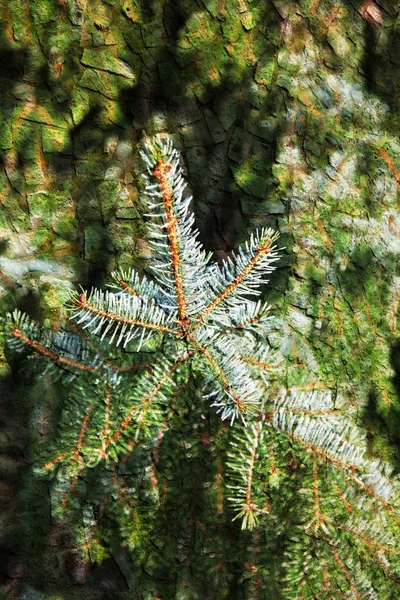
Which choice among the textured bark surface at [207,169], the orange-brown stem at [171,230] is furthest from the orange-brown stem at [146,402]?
the textured bark surface at [207,169]

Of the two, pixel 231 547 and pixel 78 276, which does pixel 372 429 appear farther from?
pixel 78 276

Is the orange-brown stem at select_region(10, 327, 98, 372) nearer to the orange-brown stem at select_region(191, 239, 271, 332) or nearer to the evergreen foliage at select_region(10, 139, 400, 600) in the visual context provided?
the evergreen foliage at select_region(10, 139, 400, 600)

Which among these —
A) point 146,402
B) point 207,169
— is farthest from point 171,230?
point 207,169

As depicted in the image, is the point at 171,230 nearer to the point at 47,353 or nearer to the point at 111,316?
the point at 111,316

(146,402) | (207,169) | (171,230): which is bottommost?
(146,402)

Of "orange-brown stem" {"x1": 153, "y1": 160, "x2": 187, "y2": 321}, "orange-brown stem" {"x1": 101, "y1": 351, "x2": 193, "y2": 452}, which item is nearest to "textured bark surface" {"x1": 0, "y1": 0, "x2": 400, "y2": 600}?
"orange-brown stem" {"x1": 101, "y1": 351, "x2": 193, "y2": 452}
